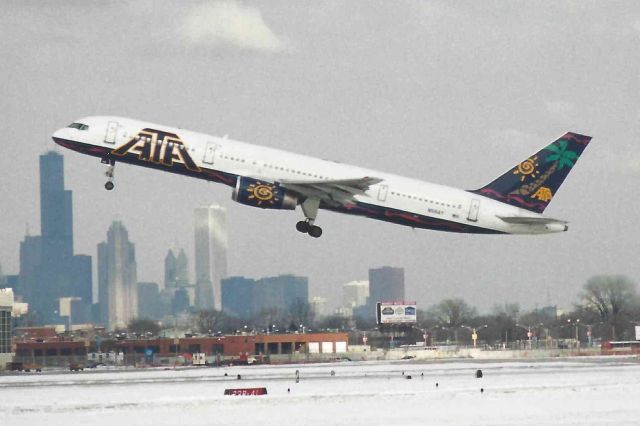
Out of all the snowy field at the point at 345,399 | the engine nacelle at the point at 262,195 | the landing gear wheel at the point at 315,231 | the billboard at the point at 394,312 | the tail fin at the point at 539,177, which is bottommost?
the snowy field at the point at 345,399

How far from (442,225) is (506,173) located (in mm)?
6577

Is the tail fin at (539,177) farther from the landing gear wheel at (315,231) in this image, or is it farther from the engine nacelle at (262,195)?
the engine nacelle at (262,195)

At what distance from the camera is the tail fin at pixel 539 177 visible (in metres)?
90.4

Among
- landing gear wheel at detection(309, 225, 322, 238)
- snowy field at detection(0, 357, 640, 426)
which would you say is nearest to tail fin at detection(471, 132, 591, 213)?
landing gear wheel at detection(309, 225, 322, 238)

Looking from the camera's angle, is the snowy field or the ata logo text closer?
the snowy field

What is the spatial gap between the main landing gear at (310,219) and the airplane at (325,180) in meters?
0.06

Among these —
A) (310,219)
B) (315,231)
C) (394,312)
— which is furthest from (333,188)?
(394,312)

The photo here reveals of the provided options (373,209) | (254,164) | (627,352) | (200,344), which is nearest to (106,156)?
A: (254,164)

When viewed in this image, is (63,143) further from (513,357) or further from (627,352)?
(627,352)

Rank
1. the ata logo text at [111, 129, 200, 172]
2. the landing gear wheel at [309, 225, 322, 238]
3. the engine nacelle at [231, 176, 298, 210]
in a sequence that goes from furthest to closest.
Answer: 1. the landing gear wheel at [309, 225, 322, 238]
2. the engine nacelle at [231, 176, 298, 210]
3. the ata logo text at [111, 129, 200, 172]

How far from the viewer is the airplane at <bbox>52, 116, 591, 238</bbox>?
8138cm

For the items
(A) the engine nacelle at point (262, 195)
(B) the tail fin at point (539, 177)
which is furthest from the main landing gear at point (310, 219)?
(B) the tail fin at point (539, 177)

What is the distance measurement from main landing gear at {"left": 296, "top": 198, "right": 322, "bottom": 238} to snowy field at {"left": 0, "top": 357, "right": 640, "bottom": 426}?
32.5 feet

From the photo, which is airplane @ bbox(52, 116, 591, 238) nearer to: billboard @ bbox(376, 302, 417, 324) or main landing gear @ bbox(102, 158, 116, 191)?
main landing gear @ bbox(102, 158, 116, 191)
